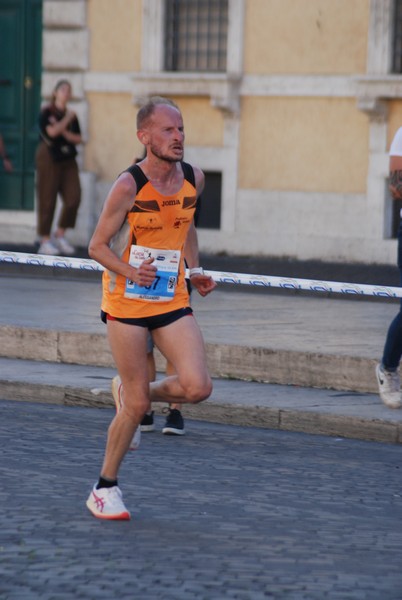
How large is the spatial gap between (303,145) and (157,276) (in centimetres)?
1163

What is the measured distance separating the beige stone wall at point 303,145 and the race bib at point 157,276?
11.2 m

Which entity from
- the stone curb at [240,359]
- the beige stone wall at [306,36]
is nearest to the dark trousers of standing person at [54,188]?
the beige stone wall at [306,36]

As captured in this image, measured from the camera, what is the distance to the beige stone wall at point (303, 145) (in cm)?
1795

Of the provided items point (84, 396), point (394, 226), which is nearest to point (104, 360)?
point (84, 396)

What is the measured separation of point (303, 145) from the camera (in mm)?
18281

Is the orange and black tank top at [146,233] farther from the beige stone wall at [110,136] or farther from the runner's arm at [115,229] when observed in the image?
the beige stone wall at [110,136]

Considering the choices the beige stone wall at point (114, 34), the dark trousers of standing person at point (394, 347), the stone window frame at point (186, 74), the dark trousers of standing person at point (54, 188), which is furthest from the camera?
the beige stone wall at point (114, 34)

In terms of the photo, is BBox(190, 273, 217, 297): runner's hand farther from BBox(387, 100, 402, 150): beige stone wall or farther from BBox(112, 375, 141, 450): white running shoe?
BBox(387, 100, 402, 150): beige stone wall

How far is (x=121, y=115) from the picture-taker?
19.5m

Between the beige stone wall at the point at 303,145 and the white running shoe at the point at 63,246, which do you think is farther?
the white running shoe at the point at 63,246

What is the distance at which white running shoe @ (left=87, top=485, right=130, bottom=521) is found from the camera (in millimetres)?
6672

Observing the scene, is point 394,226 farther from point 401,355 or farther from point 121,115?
point 401,355

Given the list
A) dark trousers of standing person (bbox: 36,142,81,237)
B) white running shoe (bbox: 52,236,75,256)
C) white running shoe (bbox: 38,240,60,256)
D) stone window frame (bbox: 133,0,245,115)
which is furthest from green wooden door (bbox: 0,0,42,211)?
white running shoe (bbox: 38,240,60,256)

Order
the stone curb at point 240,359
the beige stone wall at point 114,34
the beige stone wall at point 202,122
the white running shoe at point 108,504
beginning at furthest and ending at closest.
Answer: the beige stone wall at point 114,34 → the beige stone wall at point 202,122 → the stone curb at point 240,359 → the white running shoe at point 108,504
